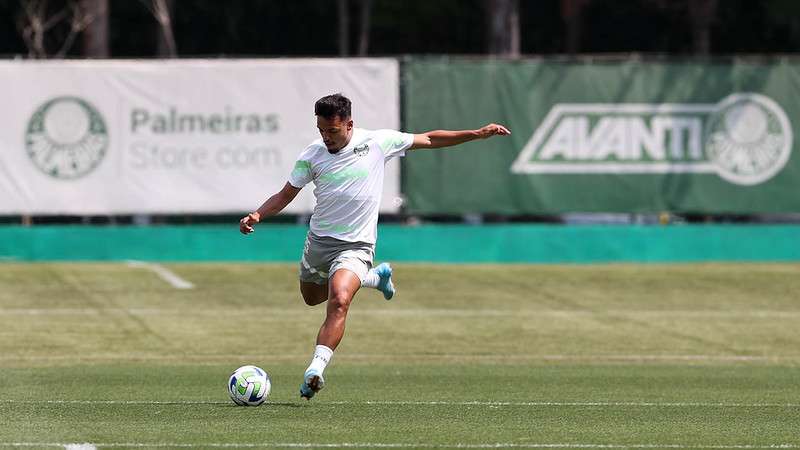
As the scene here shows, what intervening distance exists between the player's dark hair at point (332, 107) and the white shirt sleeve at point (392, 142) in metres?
0.53

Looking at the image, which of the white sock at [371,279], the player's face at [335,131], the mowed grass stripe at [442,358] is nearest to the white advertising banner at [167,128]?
the mowed grass stripe at [442,358]

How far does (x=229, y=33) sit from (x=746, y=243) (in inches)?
1145

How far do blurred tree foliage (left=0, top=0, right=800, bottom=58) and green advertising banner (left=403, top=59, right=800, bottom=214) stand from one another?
22169mm

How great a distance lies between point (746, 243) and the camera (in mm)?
26375

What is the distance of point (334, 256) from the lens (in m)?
11.8

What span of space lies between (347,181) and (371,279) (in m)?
0.84

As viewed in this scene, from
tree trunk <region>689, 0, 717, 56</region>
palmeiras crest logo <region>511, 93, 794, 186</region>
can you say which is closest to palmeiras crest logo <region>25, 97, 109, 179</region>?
palmeiras crest logo <region>511, 93, 794, 186</region>

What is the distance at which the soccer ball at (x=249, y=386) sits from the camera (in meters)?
11.1

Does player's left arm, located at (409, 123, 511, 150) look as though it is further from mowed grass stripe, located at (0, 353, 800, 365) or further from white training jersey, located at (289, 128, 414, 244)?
mowed grass stripe, located at (0, 353, 800, 365)

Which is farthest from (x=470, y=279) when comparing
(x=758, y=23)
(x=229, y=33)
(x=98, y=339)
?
(x=229, y=33)

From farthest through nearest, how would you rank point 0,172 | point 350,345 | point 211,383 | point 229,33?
point 229,33
point 0,172
point 350,345
point 211,383

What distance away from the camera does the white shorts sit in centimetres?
1172

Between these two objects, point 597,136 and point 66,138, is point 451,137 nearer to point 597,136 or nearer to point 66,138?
point 597,136

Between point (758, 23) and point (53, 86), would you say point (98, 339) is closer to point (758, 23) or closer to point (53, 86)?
point (53, 86)
